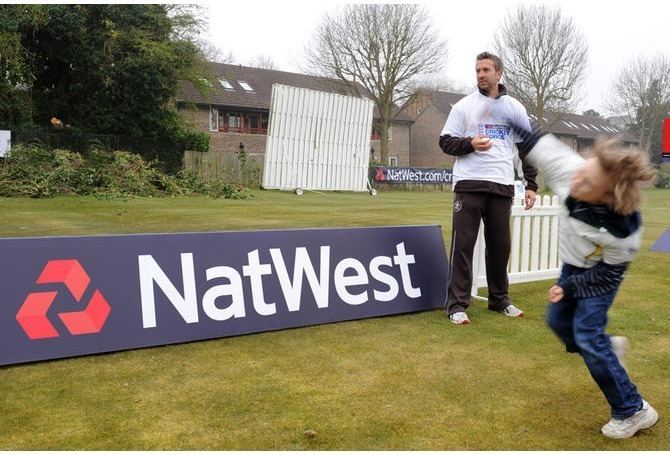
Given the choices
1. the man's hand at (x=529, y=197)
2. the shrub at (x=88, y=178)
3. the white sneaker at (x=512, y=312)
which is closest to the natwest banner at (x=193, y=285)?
the white sneaker at (x=512, y=312)

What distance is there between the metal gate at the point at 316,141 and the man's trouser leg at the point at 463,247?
67.7 ft

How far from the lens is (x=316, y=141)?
28.4m

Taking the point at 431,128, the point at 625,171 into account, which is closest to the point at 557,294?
the point at 625,171

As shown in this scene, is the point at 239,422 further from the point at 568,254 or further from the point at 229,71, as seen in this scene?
the point at 229,71

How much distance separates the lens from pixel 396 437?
293 centimetres

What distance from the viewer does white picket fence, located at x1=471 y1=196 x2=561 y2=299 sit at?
6207mm

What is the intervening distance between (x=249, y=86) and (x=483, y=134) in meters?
46.5

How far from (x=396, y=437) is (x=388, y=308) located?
2.44 metres

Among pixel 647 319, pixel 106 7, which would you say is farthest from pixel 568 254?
pixel 106 7

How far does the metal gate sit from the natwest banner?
20.6 m

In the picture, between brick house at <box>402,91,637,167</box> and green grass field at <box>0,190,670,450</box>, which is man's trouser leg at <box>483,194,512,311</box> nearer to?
green grass field at <box>0,190,670,450</box>

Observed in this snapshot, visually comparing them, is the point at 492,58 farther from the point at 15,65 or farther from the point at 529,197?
the point at 15,65

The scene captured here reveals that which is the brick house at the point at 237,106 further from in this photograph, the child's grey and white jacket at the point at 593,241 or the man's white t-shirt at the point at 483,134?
the child's grey and white jacket at the point at 593,241

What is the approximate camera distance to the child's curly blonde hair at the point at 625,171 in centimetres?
269
